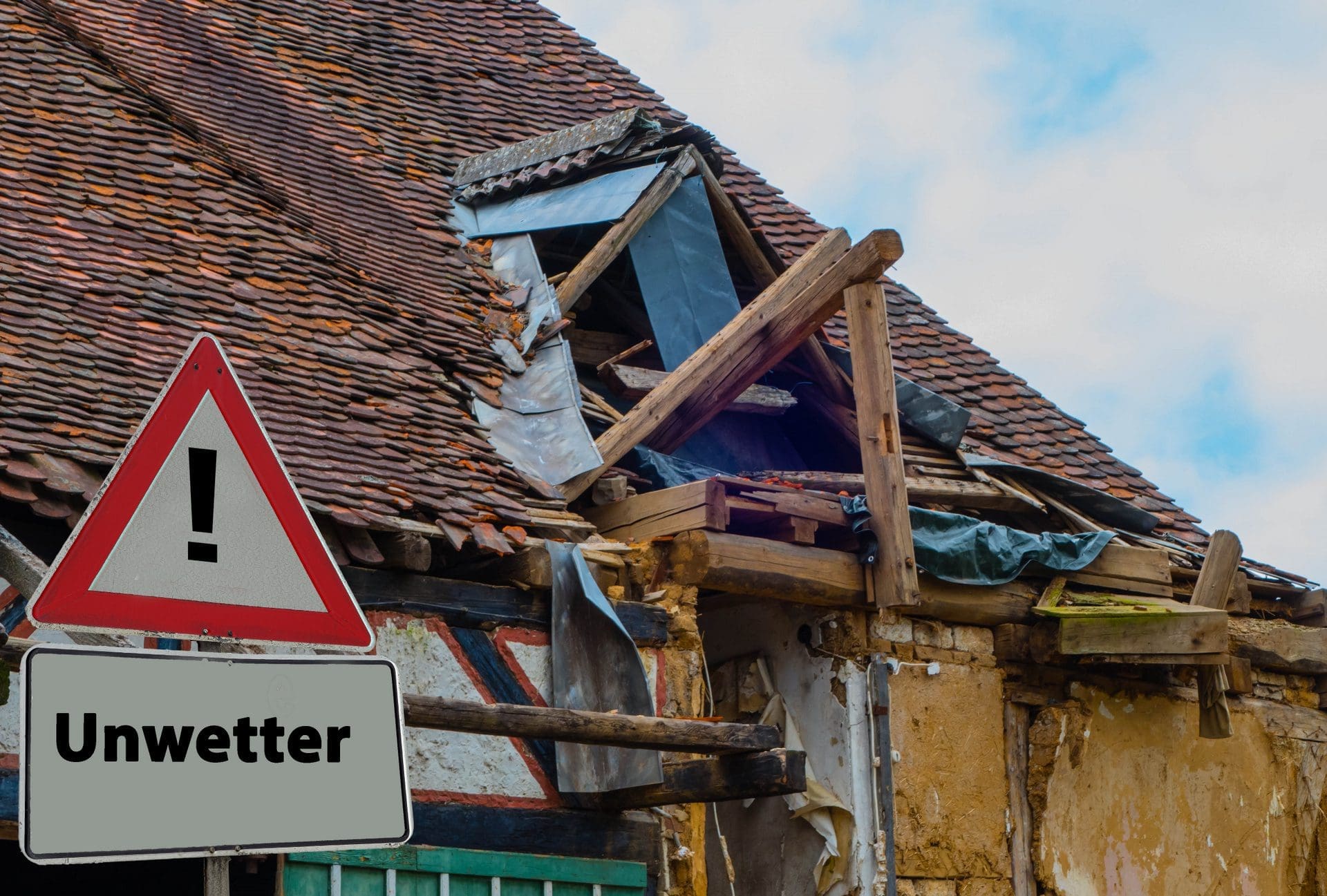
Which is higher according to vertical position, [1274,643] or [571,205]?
[571,205]

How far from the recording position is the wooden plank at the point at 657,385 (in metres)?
7.96

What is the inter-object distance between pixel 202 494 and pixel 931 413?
20.3ft

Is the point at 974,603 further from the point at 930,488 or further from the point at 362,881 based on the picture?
the point at 362,881

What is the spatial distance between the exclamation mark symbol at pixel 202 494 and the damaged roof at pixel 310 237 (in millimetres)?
2391

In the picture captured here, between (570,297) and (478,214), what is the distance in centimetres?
139

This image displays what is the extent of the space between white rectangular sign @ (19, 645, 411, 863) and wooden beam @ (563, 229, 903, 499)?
4.31 meters

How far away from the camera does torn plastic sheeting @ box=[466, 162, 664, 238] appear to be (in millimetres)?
8383

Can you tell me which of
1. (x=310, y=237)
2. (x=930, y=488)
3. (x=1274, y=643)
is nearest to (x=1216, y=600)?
(x=1274, y=643)

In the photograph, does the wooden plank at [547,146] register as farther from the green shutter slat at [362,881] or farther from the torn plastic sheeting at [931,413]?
the green shutter slat at [362,881]

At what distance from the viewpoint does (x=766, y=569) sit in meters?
7.03

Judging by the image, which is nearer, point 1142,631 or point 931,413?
point 1142,631

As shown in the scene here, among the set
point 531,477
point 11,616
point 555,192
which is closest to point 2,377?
point 11,616

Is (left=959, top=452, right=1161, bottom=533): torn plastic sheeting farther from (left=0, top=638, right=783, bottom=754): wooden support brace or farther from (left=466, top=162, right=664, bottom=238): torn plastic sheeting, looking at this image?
(left=0, top=638, right=783, bottom=754): wooden support brace

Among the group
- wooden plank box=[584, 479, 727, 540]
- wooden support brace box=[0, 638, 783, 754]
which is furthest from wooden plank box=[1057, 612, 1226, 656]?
wooden support brace box=[0, 638, 783, 754]
